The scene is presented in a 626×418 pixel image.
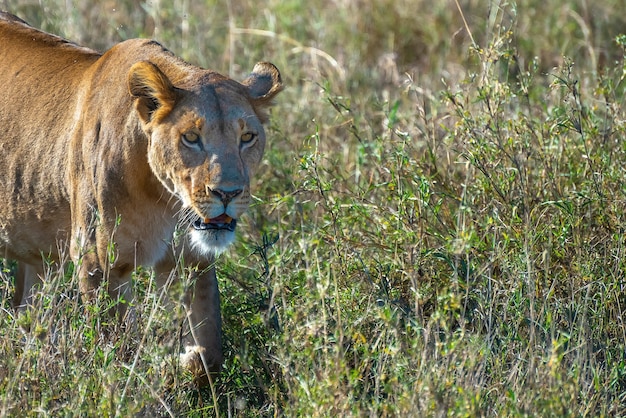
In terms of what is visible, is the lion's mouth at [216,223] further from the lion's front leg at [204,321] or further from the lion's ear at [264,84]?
the lion's ear at [264,84]

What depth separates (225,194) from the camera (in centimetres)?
374

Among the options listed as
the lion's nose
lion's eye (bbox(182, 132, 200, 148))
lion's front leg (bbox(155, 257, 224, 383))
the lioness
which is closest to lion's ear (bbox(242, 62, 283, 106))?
the lioness

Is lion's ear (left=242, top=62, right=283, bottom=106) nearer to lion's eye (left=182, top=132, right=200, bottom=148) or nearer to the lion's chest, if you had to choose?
lion's eye (left=182, top=132, right=200, bottom=148)

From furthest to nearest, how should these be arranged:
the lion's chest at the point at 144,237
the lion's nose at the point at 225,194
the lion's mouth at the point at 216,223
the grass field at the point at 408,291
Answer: the lion's chest at the point at 144,237 < the lion's mouth at the point at 216,223 < the lion's nose at the point at 225,194 < the grass field at the point at 408,291

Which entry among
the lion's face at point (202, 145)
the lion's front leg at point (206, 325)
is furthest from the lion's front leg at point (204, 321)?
the lion's face at point (202, 145)

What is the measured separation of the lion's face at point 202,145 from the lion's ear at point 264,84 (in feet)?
0.52

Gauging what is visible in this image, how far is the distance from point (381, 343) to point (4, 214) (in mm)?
1670

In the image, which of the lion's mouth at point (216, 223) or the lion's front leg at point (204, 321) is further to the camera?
the lion's front leg at point (204, 321)

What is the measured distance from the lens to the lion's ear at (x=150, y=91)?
12.5ft

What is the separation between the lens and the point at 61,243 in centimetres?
423

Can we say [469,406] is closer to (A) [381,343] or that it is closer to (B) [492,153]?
(A) [381,343]

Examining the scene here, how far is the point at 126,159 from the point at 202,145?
34 cm

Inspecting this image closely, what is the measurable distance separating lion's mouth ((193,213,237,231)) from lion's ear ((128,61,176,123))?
396 millimetres

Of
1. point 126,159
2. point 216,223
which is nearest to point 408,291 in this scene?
point 216,223
